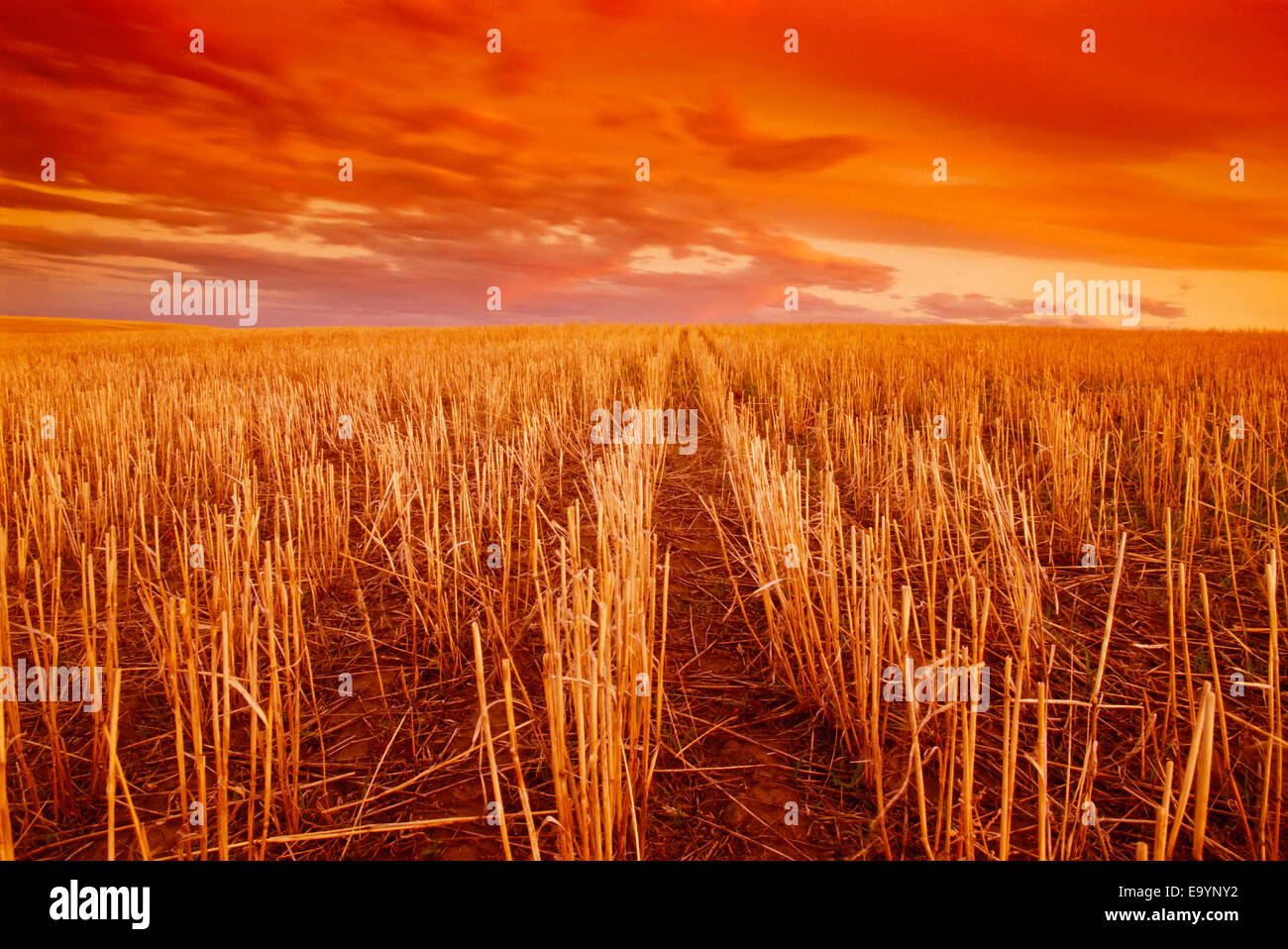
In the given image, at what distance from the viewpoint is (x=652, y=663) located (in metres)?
1.88

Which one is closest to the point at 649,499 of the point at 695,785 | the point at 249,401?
the point at 695,785

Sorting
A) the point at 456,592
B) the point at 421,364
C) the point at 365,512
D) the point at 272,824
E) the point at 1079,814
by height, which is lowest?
the point at 272,824

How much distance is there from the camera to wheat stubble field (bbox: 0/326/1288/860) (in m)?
1.52

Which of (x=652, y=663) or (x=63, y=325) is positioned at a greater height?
(x=63, y=325)

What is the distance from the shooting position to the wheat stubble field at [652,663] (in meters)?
1.52

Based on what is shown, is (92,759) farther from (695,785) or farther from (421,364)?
(421,364)

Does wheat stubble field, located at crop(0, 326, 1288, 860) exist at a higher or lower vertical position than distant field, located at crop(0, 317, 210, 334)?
lower

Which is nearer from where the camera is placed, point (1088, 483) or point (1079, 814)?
point (1079, 814)

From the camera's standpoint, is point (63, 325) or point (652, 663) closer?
point (652, 663)

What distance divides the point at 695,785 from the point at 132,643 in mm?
2342

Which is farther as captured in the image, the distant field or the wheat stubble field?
the distant field

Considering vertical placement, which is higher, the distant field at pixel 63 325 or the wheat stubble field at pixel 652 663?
the distant field at pixel 63 325

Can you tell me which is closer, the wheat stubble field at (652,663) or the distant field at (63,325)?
the wheat stubble field at (652,663)
